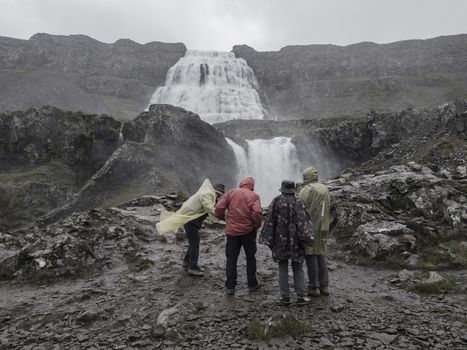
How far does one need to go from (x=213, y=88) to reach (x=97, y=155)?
49263 millimetres

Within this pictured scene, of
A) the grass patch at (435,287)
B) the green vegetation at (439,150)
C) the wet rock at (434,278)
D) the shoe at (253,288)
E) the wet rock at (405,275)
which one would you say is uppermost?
the green vegetation at (439,150)

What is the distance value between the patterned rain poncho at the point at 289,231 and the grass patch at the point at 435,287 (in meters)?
2.65

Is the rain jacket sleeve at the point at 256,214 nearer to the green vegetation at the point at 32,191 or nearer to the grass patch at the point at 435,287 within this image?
the grass patch at the point at 435,287

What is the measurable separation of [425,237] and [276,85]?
310 feet

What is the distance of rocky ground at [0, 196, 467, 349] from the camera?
20.7 ft

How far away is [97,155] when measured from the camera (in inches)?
1510

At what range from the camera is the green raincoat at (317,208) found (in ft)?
26.3

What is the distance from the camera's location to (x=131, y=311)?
25.5 ft

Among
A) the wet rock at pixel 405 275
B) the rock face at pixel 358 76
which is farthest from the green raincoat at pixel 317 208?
the rock face at pixel 358 76

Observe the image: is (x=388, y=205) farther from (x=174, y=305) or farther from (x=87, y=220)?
(x=87, y=220)

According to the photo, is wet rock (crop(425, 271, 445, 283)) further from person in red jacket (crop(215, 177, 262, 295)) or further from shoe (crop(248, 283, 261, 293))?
person in red jacket (crop(215, 177, 262, 295))

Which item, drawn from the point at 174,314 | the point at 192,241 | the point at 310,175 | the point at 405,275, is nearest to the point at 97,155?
the point at 192,241

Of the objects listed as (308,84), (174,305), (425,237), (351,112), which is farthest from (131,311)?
(308,84)

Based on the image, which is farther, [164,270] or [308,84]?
[308,84]
